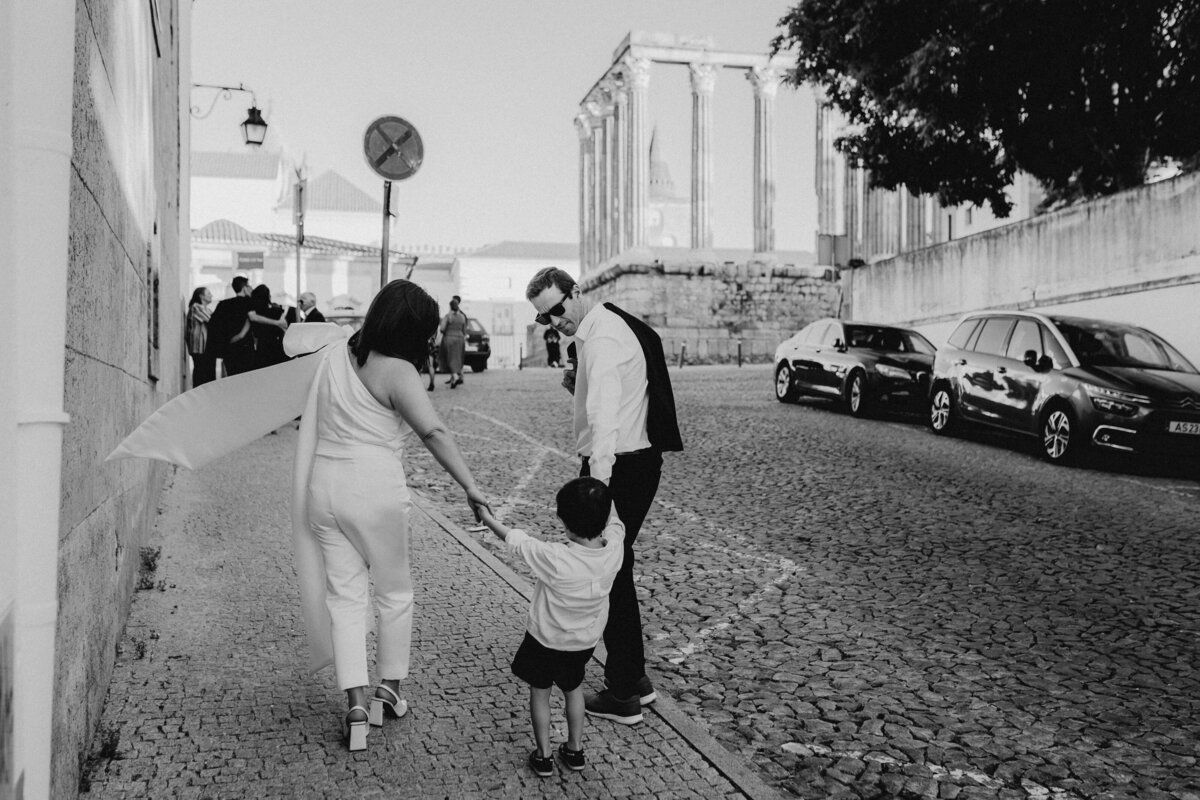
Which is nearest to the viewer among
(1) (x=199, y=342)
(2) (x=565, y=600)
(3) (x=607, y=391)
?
(2) (x=565, y=600)

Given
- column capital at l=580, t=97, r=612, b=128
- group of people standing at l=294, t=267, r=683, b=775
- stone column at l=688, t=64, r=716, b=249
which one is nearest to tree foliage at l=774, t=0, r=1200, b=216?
group of people standing at l=294, t=267, r=683, b=775

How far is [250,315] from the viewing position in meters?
12.5

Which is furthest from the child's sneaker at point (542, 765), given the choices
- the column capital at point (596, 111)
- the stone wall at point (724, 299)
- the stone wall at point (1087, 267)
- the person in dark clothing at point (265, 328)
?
the column capital at point (596, 111)

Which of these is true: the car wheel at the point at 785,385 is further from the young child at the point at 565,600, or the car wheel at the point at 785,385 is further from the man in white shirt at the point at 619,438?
the young child at the point at 565,600

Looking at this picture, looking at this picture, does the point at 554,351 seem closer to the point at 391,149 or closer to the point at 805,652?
the point at 391,149

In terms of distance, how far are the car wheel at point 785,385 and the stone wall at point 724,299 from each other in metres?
22.4

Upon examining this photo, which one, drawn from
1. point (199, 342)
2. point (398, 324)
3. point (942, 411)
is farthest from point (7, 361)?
point (942, 411)

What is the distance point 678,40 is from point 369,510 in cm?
4381

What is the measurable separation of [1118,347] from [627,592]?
33.8 feet

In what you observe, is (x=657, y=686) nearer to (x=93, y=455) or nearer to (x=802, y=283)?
(x=93, y=455)

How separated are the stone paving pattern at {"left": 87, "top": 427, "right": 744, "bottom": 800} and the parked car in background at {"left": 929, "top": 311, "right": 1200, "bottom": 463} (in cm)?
766

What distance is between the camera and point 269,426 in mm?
4262

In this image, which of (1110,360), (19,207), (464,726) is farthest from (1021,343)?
(19,207)

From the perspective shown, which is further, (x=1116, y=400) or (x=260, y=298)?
(x=260, y=298)
